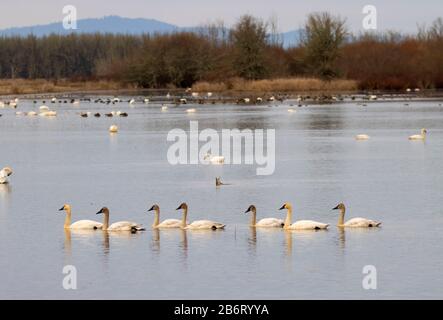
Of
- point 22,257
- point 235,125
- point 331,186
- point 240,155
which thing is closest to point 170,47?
point 235,125

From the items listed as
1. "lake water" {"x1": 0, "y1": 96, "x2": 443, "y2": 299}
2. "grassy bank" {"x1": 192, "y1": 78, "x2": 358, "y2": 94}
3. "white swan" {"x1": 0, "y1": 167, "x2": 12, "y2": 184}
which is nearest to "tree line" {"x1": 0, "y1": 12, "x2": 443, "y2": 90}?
"grassy bank" {"x1": 192, "y1": 78, "x2": 358, "y2": 94}

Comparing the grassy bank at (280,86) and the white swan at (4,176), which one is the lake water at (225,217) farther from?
the grassy bank at (280,86)

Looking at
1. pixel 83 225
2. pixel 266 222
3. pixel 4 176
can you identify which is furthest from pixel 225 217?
pixel 4 176

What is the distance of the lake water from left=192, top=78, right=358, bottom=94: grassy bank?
38.1 metres

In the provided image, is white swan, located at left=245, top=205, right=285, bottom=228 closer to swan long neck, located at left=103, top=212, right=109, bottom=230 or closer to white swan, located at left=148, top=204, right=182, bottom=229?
white swan, located at left=148, top=204, right=182, bottom=229

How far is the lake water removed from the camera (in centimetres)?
1239

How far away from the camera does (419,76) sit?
72.6 m

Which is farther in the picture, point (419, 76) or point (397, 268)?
point (419, 76)

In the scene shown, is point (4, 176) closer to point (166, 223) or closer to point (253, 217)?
point (166, 223)

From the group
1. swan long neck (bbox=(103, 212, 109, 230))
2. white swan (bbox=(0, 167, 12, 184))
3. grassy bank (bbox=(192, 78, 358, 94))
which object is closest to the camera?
swan long neck (bbox=(103, 212, 109, 230))

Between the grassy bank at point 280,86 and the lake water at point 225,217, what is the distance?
38104 millimetres

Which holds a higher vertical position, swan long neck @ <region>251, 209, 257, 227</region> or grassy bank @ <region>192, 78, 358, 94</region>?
grassy bank @ <region>192, 78, 358, 94</region>
